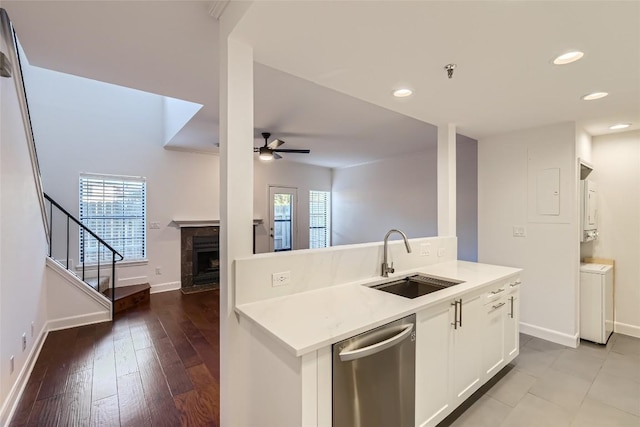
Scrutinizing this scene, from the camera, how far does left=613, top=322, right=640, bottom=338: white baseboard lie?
3.28 m

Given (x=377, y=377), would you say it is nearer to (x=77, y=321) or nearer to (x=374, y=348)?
(x=374, y=348)

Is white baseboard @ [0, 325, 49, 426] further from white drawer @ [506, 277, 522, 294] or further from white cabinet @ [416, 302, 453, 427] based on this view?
white drawer @ [506, 277, 522, 294]

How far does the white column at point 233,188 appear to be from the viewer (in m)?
1.54

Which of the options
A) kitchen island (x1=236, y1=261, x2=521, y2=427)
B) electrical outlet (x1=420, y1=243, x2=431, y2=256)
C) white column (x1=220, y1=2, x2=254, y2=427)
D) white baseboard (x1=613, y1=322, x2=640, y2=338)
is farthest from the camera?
white baseboard (x1=613, y1=322, x2=640, y2=338)

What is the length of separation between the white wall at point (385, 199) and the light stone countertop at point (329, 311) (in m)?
3.50

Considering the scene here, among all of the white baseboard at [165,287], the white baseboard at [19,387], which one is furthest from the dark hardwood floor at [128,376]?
the white baseboard at [165,287]

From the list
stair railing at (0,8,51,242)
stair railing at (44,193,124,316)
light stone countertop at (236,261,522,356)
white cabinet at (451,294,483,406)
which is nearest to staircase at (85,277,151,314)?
stair railing at (44,193,124,316)

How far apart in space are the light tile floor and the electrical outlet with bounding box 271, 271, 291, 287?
1.42 metres

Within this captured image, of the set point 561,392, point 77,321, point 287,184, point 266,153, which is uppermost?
point 266,153

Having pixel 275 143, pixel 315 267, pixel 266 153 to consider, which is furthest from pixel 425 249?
pixel 266 153

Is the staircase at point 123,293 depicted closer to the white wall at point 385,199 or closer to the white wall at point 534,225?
the white wall at point 385,199

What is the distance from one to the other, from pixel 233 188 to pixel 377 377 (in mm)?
1199

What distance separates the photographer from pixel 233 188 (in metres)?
1.54

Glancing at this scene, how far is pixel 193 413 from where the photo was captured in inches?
78.6
